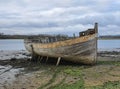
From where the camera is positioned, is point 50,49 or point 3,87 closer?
point 3,87

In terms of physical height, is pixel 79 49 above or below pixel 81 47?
below

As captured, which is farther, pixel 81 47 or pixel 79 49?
pixel 79 49

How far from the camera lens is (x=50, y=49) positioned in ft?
81.3

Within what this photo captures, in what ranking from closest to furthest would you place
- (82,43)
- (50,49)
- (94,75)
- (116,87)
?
(116,87) < (94,75) < (82,43) < (50,49)

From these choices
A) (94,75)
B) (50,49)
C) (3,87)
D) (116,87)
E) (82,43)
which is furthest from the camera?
(50,49)

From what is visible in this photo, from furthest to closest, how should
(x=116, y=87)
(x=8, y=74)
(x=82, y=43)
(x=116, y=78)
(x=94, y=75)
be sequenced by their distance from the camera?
(x=82, y=43) < (x=8, y=74) < (x=94, y=75) < (x=116, y=78) < (x=116, y=87)

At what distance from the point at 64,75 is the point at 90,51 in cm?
540

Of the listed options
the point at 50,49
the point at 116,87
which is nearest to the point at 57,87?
the point at 116,87

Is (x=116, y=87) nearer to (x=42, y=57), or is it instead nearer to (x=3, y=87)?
(x=3, y=87)

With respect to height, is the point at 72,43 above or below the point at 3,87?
above

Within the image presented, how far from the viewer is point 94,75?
17.1 m

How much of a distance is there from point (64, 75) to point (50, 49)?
7.30 meters

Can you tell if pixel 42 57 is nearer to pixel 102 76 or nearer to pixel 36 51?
pixel 36 51

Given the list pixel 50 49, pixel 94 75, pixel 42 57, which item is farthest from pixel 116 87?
pixel 42 57
